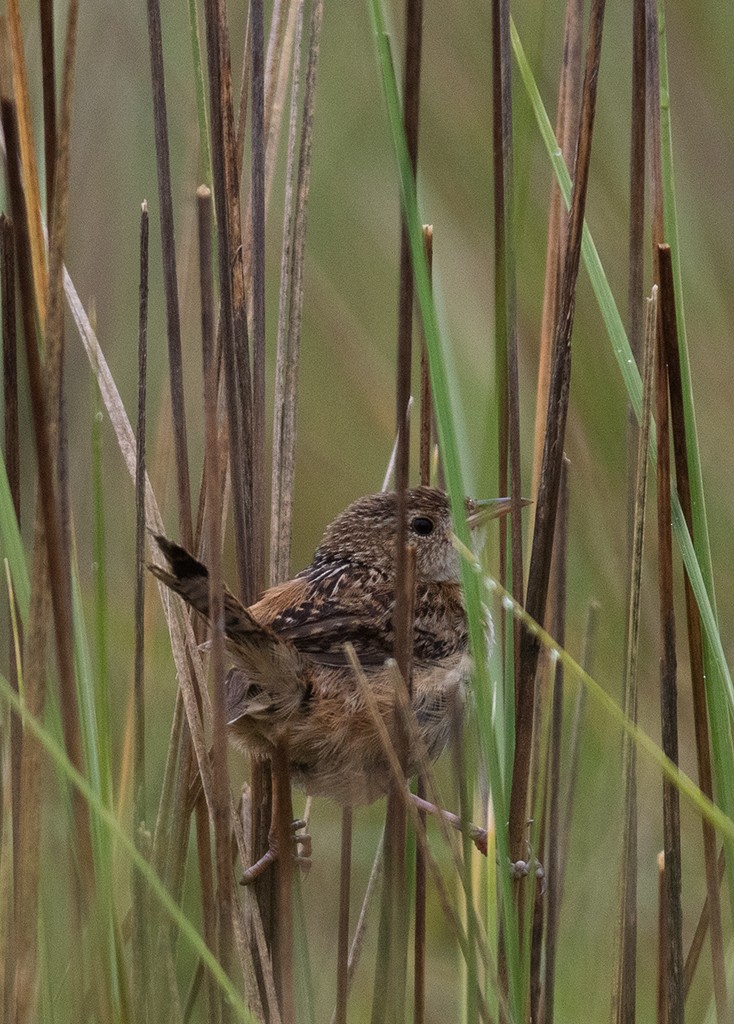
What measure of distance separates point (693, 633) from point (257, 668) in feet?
2.43

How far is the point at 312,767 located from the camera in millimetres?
2379

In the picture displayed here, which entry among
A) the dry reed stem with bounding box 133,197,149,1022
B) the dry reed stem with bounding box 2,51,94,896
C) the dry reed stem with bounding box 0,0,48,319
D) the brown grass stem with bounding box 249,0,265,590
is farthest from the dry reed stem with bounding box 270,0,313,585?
the dry reed stem with bounding box 2,51,94,896

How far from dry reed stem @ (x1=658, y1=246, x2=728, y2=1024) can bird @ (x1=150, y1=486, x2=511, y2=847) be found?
14.5 inches

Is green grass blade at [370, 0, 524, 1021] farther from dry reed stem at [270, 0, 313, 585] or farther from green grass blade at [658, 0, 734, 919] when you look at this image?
dry reed stem at [270, 0, 313, 585]

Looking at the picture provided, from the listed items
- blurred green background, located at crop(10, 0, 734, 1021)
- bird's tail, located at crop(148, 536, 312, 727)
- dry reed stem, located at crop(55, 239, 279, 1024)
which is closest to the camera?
bird's tail, located at crop(148, 536, 312, 727)

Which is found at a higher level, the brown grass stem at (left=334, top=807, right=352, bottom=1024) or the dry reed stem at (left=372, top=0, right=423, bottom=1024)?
the dry reed stem at (left=372, top=0, right=423, bottom=1024)

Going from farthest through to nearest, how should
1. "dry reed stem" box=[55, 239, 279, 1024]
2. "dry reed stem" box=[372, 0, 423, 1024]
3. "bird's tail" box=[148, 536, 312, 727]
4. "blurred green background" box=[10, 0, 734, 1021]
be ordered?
"blurred green background" box=[10, 0, 734, 1021] → "dry reed stem" box=[55, 239, 279, 1024] → "bird's tail" box=[148, 536, 312, 727] → "dry reed stem" box=[372, 0, 423, 1024]

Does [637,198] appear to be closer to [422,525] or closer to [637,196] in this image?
[637,196]

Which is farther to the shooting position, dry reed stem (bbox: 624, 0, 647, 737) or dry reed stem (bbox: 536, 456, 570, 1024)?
dry reed stem (bbox: 536, 456, 570, 1024)

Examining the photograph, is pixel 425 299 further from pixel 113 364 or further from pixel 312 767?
pixel 113 364

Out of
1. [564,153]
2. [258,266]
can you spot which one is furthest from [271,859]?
[564,153]

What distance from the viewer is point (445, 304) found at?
136 inches

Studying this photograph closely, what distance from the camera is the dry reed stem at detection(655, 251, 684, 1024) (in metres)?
1.77

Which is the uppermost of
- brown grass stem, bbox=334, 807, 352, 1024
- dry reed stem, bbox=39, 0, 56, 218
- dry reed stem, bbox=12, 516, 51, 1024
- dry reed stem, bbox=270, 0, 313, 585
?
dry reed stem, bbox=39, 0, 56, 218
